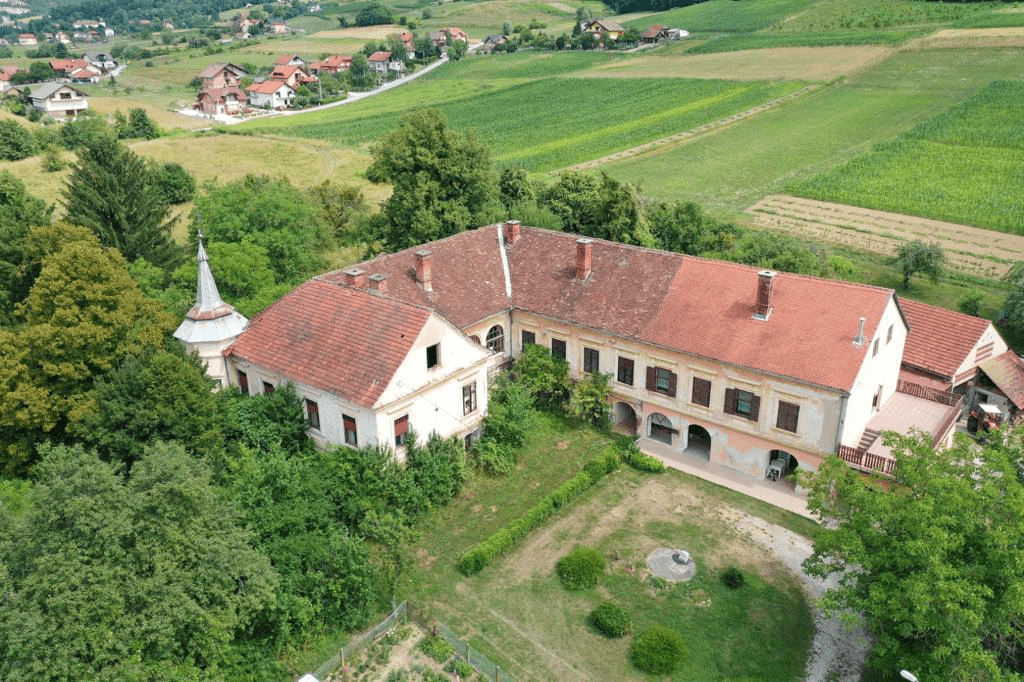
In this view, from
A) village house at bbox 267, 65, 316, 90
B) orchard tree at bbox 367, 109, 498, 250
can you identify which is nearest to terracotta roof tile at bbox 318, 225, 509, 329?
orchard tree at bbox 367, 109, 498, 250

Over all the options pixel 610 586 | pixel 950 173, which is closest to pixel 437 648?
pixel 610 586

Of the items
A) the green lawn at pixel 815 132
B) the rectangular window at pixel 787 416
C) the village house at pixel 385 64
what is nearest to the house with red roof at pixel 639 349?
the rectangular window at pixel 787 416

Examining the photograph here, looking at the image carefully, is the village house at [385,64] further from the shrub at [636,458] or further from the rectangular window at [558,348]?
the shrub at [636,458]

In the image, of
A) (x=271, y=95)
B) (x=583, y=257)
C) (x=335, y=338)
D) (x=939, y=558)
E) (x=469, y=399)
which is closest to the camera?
(x=939, y=558)

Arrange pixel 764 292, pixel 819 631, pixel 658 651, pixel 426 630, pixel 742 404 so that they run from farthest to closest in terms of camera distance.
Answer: pixel 742 404, pixel 764 292, pixel 819 631, pixel 426 630, pixel 658 651

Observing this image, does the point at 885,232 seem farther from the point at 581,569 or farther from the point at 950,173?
the point at 581,569

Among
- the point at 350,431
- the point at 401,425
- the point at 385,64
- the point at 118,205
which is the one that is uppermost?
the point at 118,205
